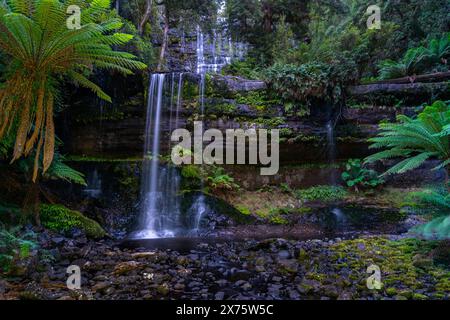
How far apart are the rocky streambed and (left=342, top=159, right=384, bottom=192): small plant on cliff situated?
3.23m

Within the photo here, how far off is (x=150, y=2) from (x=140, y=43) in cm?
291

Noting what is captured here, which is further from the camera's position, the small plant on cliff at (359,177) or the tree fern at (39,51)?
the small plant on cliff at (359,177)

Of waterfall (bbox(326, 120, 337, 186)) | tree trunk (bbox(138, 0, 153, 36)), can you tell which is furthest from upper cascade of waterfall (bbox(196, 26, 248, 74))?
waterfall (bbox(326, 120, 337, 186))

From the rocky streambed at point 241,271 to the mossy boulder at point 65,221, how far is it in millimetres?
350

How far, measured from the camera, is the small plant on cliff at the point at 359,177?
7816 millimetres

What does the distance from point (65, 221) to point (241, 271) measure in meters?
3.22

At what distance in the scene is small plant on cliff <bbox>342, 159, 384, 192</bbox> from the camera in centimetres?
782

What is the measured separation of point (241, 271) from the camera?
3.69 metres

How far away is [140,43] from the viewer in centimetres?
762

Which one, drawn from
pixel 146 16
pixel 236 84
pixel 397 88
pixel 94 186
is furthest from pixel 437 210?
pixel 146 16

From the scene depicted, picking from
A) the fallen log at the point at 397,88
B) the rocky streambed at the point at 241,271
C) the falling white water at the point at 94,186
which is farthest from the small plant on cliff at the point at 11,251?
the fallen log at the point at 397,88

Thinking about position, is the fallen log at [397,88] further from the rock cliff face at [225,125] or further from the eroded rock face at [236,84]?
the eroded rock face at [236,84]

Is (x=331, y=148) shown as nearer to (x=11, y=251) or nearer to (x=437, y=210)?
Answer: (x=437, y=210)

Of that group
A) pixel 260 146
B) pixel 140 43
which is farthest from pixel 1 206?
pixel 260 146
